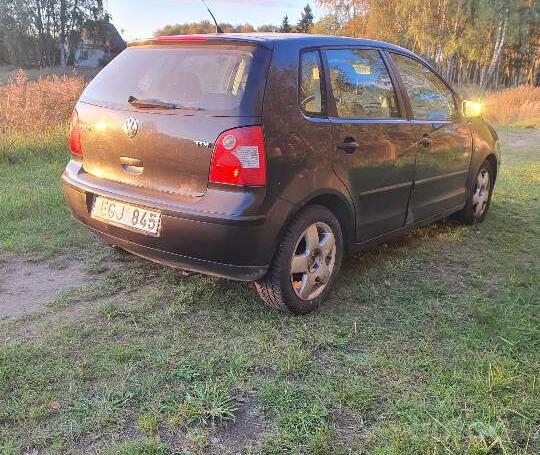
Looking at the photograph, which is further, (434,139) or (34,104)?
(34,104)

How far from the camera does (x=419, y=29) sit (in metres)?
37.3

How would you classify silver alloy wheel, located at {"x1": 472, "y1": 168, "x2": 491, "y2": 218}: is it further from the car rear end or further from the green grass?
the car rear end

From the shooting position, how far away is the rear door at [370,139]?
11.9ft

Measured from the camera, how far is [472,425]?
2457 millimetres

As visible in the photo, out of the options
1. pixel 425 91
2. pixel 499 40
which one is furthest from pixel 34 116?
pixel 499 40

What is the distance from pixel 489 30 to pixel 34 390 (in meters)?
39.9

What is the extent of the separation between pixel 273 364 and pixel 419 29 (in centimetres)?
3830

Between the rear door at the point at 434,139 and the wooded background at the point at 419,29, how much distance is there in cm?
2452

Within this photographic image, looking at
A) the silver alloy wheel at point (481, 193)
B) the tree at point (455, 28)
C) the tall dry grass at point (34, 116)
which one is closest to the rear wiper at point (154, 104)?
the silver alloy wheel at point (481, 193)

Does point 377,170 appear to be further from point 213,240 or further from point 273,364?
point 273,364

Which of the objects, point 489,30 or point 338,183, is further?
point 489,30

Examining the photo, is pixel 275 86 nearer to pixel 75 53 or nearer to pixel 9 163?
pixel 9 163

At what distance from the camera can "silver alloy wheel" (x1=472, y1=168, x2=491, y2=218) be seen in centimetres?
569

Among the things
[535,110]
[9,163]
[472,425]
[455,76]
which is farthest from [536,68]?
[472,425]
